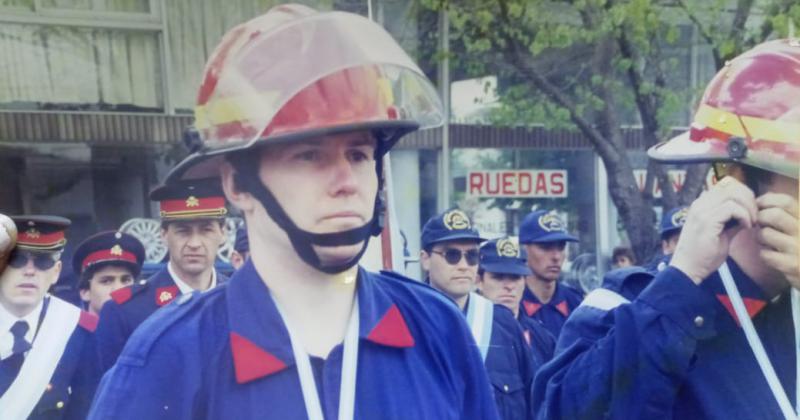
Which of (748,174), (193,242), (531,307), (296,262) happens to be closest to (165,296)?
(193,242)

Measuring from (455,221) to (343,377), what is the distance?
3.17 meters

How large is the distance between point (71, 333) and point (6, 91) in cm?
490

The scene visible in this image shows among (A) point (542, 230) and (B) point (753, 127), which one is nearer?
(B) point (753, 127)

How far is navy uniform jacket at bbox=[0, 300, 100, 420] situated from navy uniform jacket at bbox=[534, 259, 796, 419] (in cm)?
267

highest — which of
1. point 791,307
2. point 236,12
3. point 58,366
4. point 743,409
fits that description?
point 236,12

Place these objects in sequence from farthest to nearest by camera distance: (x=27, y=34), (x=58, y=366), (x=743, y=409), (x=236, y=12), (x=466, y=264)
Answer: (x=27, y=34) < (x=236, y=12) < (x=466, y=264) < (x=58, y=366) < (x=743, y=409)

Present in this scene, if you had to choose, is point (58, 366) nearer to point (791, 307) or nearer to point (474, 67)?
point (791, 307)

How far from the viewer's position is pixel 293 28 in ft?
5.98

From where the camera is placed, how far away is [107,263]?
17.3 ft

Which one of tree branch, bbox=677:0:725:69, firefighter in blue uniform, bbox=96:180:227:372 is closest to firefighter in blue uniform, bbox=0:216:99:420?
firefighter in blue uniform, bbox=96:180:227:372

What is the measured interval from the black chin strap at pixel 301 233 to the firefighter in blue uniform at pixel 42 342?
214 centimetres

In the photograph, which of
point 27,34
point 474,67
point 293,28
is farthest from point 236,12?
point 293,28

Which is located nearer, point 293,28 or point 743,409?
point 293,28

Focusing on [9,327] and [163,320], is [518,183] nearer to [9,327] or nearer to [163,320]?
[9,327]
